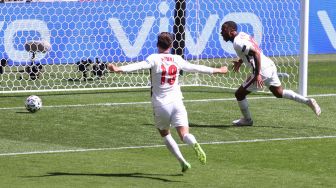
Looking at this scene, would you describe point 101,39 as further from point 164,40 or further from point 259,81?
point 164,40

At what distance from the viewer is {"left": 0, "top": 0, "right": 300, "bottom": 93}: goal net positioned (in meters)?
24.2

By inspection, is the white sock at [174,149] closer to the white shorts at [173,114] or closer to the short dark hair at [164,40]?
the white shorts at [173,114]

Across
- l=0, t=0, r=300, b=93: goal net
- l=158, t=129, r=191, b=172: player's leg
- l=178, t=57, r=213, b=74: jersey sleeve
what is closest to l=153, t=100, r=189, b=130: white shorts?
l=158, t=129, r=191, b=172: player's leg

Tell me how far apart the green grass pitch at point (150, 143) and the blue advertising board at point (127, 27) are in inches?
102

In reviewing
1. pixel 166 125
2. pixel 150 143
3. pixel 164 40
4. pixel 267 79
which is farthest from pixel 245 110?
pixel 164 40

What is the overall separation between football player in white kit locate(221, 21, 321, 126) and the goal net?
677 centimetres

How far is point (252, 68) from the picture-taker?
1695 centimetres

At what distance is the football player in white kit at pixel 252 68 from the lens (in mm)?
16438

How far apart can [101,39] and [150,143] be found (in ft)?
32.7

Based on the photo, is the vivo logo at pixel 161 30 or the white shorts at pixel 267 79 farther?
the vivo logo at pixel 161 30

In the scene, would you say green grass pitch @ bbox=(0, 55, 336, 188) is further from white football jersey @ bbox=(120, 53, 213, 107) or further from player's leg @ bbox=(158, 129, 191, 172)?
white football jersey @ bbox=(120, 53, 213, 107)

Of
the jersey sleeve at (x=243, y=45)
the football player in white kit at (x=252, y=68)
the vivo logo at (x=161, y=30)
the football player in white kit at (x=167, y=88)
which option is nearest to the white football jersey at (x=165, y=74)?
the football player in white kit at (x=167, y=88)

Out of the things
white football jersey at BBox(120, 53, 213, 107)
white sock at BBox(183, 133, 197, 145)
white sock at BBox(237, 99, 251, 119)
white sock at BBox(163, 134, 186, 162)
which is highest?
white football jersey at BBox(120, 53, 213, 107)

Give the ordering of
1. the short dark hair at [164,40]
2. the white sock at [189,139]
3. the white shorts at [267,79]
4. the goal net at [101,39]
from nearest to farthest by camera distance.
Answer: the white sock at [189,139] < the short dark hair at [164,40] < the white shorts at [267,79] < the goal net at [101,39]
